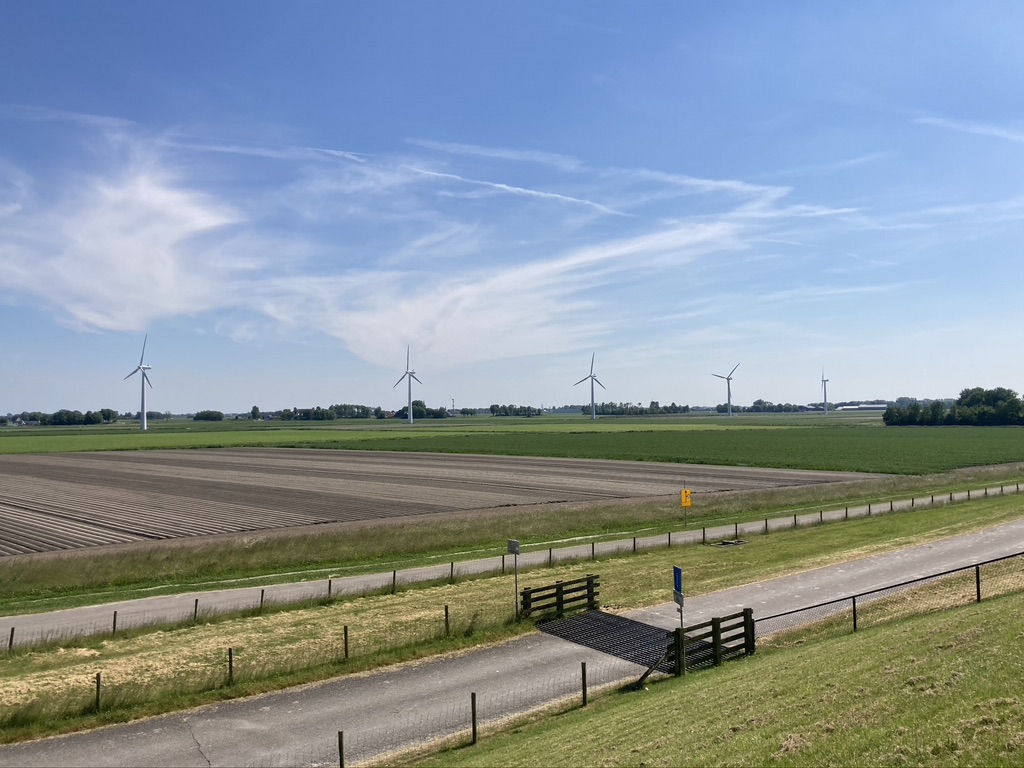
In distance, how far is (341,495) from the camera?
6750 cm

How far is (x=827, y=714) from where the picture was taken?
13664 mm

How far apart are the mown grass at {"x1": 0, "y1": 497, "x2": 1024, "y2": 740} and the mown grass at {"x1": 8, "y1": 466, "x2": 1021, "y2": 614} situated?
781 cm

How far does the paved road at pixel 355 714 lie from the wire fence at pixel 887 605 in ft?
6.34

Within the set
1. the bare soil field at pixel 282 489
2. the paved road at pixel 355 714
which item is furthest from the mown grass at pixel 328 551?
the paved road at pixel 355 714

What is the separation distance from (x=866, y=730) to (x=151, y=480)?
264 ft

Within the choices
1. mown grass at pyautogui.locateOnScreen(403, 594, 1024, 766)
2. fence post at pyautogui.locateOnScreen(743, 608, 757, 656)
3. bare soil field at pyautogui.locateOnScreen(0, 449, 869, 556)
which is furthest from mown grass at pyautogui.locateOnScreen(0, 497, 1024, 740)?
bare soil field at pyautogui.locateOnScreen(0, 449, 869, 556)

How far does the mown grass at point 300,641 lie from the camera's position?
63.7 feet

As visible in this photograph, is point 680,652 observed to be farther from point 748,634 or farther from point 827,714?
point 827,714

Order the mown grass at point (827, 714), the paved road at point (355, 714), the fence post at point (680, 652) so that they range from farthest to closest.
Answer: the fence post at point (680, 652)
the paved road at point (355, 714)
the mown grass at point (827, 714)

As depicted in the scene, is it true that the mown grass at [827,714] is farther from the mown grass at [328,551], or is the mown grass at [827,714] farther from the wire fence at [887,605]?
the mown grass at [328,551]

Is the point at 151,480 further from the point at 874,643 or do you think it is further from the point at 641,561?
the point at 874,643

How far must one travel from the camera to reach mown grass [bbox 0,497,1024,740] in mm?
19406

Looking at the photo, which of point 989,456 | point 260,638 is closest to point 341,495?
point 260,638

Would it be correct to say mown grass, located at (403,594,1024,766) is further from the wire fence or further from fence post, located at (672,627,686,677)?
the wire fence
